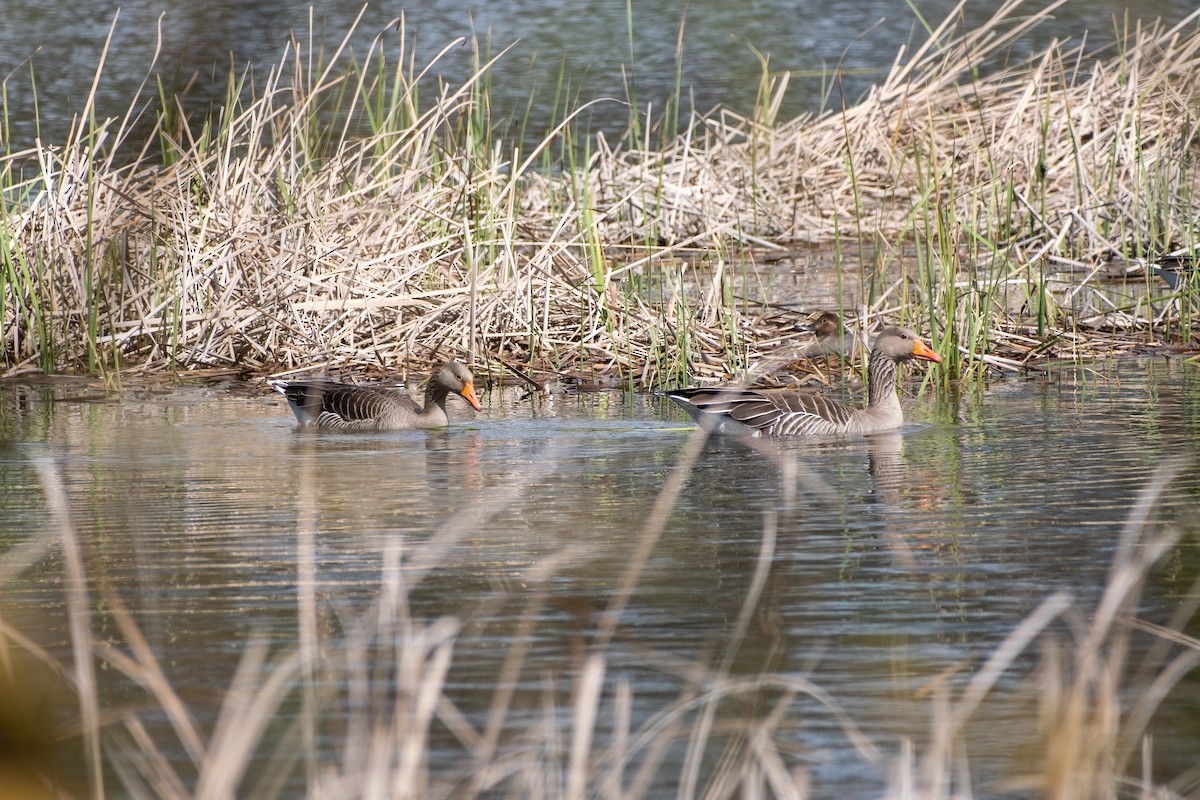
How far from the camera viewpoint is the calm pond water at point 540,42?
92.7ft

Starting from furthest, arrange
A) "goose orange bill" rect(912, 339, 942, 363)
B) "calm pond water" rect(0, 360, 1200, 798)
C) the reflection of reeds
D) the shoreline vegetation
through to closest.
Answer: "goose orange bill" rect(912, 339, 942, 363), "calm pond water" rect(0, 360, 1200, 798), the shoreline vegetation, the reflection of reeds

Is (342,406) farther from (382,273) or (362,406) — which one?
(382,273)

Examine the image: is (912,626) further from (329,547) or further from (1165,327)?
(1165,327)

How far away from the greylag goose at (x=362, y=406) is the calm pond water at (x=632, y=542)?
0.15 m

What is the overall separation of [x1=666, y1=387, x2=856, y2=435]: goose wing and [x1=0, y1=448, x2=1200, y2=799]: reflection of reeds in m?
4.45

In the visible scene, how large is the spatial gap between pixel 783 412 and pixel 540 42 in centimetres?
2443

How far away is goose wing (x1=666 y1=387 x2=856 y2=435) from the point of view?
11062mm

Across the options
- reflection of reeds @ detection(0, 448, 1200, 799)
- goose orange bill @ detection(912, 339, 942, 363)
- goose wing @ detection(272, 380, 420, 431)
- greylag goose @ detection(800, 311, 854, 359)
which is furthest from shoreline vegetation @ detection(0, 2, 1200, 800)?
goose wing @ detection(272, 380, 420, 431)

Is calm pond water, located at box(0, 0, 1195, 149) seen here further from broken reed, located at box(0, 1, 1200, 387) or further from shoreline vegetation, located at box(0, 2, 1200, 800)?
broken reed, located at box(0, 1, 1200, 387)

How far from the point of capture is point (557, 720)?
524cm

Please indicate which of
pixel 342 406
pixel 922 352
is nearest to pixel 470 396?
pixel 342 406

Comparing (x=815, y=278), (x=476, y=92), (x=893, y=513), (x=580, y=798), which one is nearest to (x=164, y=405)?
(x=476, y=92)

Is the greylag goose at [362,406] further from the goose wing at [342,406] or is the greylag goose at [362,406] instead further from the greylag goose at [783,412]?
the greylag goose at [783,412]

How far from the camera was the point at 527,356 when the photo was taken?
45.7 feet
